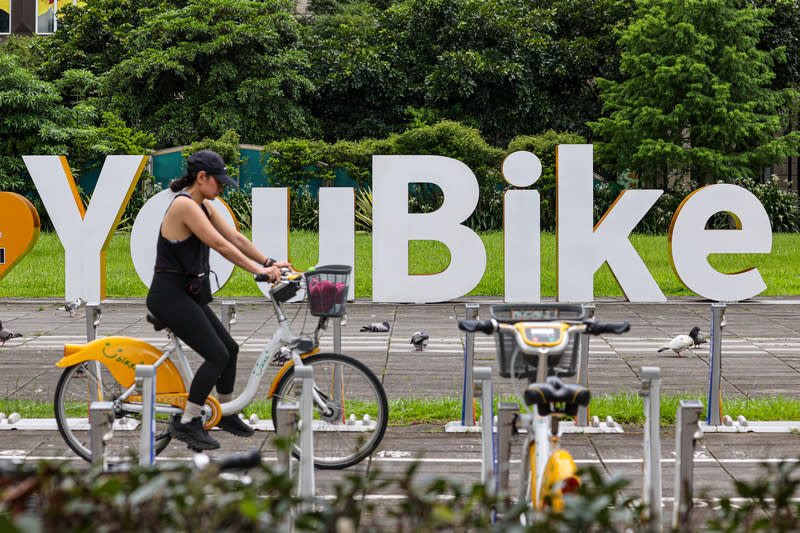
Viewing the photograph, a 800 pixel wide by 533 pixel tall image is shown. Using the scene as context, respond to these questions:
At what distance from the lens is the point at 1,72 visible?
78.6ft

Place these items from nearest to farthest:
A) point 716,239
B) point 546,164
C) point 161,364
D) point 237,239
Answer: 1. point 161,364
2. point 237,239
3. point 716,239
4. point 546,164

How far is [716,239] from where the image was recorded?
1225 cm

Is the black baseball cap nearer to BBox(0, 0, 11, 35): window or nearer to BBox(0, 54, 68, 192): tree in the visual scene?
BBox(0, 54, 68, 192): tree

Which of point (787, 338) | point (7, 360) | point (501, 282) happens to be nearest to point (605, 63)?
point (501, 282)

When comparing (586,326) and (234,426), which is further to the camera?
(234,426)

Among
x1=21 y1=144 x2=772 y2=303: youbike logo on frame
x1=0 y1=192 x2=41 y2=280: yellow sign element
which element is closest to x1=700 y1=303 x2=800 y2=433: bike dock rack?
x1=21 y1=144 x2=772 y2=303: youbike logo on frame

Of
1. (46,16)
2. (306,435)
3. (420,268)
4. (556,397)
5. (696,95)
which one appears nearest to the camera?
(556,397)

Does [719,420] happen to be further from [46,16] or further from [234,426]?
[46,16]

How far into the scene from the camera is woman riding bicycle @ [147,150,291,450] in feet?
17.0

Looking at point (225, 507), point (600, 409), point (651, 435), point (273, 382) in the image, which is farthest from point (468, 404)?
point (225, 507)

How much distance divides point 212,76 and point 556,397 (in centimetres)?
2674

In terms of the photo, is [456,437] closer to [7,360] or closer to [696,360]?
[696,360]

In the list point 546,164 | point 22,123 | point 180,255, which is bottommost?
point 180,255

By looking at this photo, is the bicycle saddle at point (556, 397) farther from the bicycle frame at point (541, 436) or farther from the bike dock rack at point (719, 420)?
the bike dock rack at point (719, 420)
